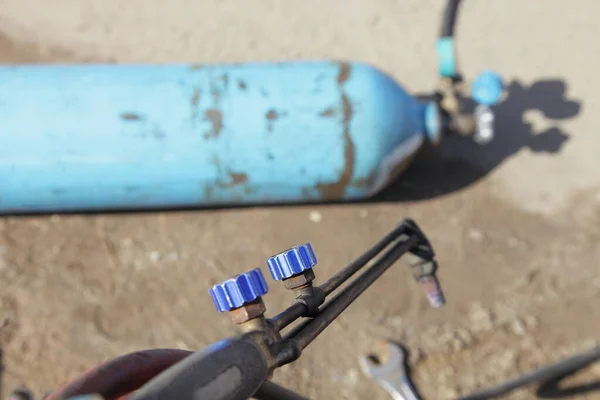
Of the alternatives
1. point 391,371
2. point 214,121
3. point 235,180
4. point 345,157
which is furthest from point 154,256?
point 391,371

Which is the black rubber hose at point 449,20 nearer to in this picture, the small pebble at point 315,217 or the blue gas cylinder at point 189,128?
the blue gas cylinder at point 189,128

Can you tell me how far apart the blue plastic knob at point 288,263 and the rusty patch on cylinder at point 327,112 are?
2.47ft

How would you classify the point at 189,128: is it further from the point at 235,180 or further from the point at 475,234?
the point at 475,234

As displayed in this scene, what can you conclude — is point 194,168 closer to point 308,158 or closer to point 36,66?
point 308,158

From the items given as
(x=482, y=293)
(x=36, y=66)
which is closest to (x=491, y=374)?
(x=482, y=293)

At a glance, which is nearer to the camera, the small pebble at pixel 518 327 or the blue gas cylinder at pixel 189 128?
the blue gas cylinder at pixel 189 128

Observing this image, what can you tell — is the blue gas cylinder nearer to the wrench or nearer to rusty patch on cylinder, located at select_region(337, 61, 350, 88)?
rusty patch on cylinder, located at select_region(337, 61, 350, 88)

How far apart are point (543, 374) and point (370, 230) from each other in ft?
2.01

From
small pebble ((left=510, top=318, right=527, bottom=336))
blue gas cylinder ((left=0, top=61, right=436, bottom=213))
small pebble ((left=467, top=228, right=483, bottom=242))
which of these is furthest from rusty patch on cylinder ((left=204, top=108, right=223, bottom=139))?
small pebble ((left=510, top=318, right=527, bottom=336))

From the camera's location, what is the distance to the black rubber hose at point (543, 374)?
4.58 ft

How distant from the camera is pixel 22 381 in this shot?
1.42 m

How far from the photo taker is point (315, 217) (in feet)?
5.46

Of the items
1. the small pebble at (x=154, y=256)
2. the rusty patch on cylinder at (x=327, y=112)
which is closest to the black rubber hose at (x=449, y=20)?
the rusty patch on cylinder at (x=327, y=112)

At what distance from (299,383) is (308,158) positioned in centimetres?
61
